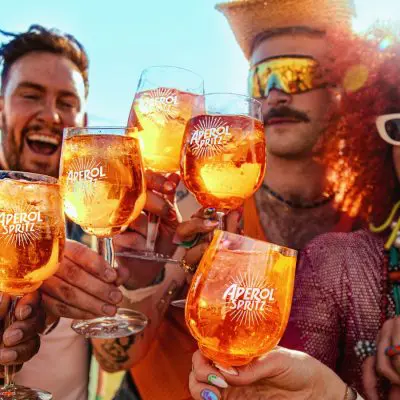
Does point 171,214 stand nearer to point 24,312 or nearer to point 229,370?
point 24,312

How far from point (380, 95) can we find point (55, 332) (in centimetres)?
195

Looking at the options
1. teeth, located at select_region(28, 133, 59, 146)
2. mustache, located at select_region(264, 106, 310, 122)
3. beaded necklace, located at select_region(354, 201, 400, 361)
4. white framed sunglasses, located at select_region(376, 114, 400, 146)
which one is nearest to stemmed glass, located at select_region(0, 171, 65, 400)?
beaded necklace, located at select_region(354, 201, 400, 361)

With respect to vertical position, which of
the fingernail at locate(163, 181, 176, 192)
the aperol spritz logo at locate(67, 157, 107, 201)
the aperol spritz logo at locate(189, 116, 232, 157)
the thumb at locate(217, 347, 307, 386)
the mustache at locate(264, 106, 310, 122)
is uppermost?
the mustache at locate(264, 106, 310, 122)

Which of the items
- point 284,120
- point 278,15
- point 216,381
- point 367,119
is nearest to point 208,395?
point 216,381

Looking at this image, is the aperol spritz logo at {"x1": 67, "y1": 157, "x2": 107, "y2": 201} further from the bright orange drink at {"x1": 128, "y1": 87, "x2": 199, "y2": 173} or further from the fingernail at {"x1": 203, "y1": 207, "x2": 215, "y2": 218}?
the fingernail at {"x1": 203, "y1": 207, "x2": 215, "y2": 218}

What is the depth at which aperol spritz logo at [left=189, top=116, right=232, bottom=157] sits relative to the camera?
1350 millimetres

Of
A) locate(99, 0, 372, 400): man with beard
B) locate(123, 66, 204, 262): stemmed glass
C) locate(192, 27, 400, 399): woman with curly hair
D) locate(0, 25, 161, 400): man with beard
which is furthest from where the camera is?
locate(99, 0, 372, 400): man with beard

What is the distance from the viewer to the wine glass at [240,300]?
3.18ft

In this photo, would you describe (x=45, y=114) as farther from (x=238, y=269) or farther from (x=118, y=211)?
(x=238, y=269)

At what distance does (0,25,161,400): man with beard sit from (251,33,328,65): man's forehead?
4.14 feet

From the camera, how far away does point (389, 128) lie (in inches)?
84.7

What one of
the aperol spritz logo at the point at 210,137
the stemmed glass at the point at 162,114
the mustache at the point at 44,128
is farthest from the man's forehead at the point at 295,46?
the aperol spritz logo at the point at 210,137

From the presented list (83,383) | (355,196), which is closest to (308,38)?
(355,196)

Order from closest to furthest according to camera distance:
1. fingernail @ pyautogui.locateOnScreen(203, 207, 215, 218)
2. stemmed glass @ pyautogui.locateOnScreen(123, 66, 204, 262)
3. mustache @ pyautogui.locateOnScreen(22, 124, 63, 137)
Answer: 1. stemmed glass @ pyautogui.locateOnScreen(123, 66, 204, 262)
2. fingernail @ pyautogui.locateOnScreen(203, 207, 215, 218)
3. mustache @ pyautogui.locateOnScreen(22, 124, 63, 137)
